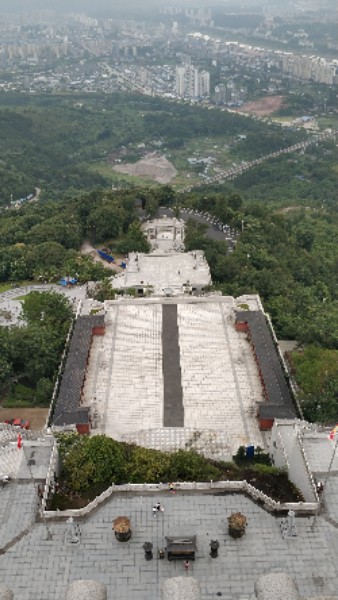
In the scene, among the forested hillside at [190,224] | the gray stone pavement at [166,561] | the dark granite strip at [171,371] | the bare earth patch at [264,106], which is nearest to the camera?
the gray stone pavement at [166,561]

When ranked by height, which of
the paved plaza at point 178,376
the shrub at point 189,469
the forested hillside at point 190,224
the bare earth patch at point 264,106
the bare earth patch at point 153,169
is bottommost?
the bare earth patch at point 153,169

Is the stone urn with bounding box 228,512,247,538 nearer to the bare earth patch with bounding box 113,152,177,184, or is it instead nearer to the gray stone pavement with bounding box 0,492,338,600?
the gray stone pavement with bounding box 0,492,338,600

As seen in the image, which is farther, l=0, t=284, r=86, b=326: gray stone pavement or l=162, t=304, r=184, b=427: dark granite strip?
l=0, t=284, r=86, b=326: gray stone pavement

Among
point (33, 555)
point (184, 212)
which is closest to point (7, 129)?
point (184, 212)

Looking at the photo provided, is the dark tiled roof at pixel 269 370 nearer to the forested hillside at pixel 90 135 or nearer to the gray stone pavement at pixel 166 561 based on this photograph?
the gray stone pavement at pixel 166 561

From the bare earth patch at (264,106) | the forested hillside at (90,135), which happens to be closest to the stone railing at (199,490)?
the forested hillside at (90,135)

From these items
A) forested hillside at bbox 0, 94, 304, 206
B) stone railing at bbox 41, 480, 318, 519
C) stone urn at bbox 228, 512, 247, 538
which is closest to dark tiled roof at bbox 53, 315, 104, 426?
stone railing at bbox 41, 480, 318, 519

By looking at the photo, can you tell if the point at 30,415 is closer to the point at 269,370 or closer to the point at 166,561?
the point at 269,370
